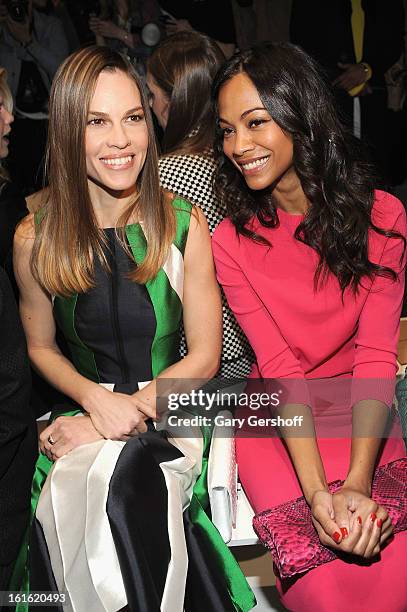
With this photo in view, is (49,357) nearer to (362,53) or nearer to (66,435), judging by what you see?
Result: (66,435)

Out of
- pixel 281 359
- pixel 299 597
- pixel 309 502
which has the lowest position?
pixel 299 597

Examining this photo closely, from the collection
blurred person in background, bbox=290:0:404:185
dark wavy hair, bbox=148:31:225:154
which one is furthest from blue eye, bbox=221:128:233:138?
blurred person in background, bbox=290:0:404:185

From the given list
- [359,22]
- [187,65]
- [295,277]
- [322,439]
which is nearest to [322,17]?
[359,22]

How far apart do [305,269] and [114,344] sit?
582mm

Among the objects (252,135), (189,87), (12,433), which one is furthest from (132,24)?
(12,433)

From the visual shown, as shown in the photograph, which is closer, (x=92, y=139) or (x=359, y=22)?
(x=92, y=139)

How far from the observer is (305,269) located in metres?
2.36

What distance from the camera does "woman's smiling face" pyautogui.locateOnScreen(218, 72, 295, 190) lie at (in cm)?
222

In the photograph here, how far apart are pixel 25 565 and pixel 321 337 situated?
1.00 metres

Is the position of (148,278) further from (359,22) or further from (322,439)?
(359,22)

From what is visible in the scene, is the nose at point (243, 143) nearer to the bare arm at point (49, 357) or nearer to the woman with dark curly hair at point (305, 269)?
the woman with dark curly hair at point (305, 269)

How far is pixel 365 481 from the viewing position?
206 centimetres

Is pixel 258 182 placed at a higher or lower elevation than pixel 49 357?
higher

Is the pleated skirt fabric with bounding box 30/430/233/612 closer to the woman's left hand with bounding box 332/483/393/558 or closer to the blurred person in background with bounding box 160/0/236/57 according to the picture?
the woman's left hand with bounding box 332/483/393/558
